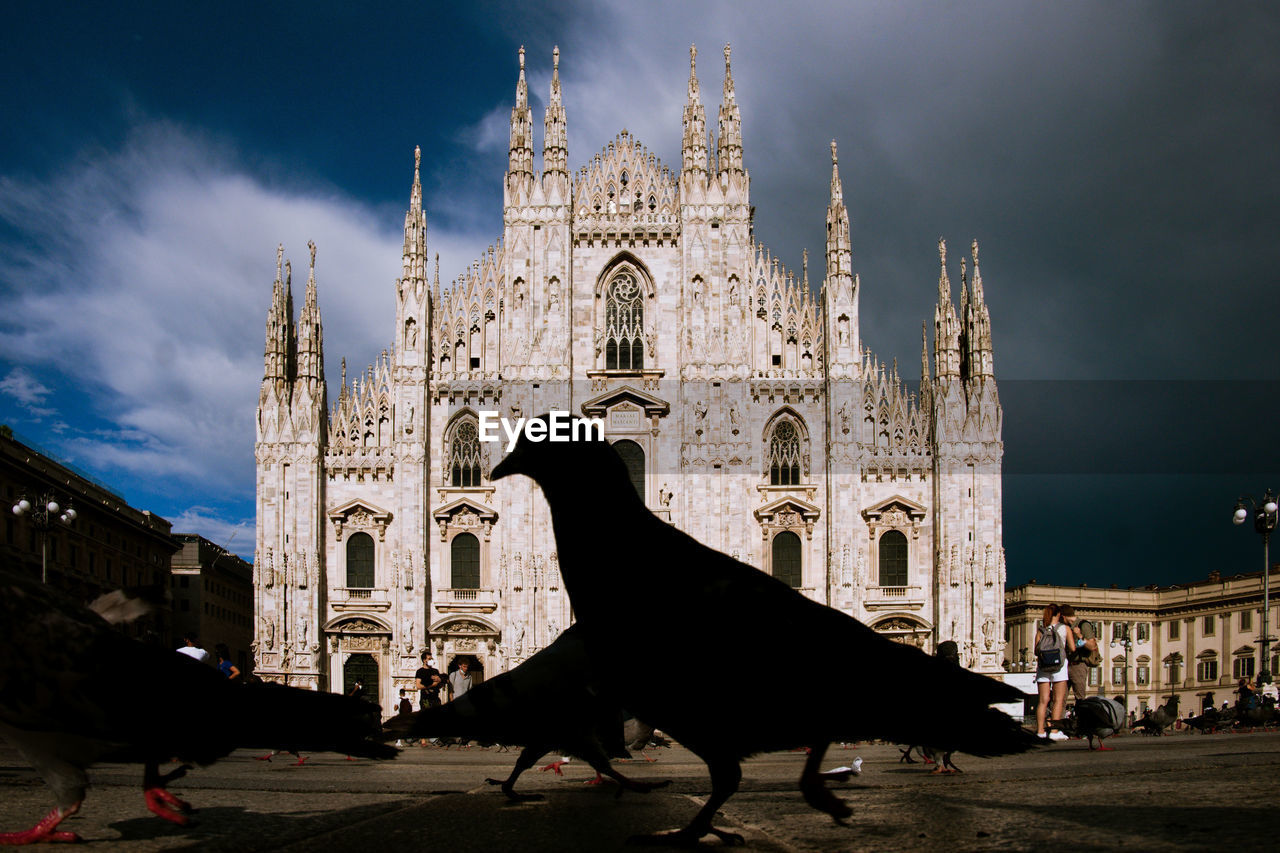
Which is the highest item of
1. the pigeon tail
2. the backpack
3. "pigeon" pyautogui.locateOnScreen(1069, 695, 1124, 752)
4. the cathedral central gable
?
the cathedral central gable

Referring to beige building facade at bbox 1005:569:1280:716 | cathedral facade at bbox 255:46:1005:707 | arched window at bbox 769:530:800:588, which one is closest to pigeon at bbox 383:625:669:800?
cathedral facade at bbox 255:46:1005:707

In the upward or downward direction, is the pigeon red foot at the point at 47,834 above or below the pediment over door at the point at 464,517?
below

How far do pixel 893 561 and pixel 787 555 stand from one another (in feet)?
9.57

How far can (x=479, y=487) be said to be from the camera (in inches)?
1253

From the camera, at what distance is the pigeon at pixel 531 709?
495 cm

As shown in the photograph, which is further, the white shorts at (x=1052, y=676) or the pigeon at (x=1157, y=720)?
the pigeon at (x=1157, y=720)

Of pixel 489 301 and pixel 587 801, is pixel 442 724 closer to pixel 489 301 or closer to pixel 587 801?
pixel 587 801

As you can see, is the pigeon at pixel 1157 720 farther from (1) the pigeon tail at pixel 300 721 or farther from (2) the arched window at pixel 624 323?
(1) the pigeon tail at pixel 300 721

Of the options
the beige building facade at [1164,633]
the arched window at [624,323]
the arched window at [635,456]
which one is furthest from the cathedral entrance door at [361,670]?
the beige building facade at [1164,633]

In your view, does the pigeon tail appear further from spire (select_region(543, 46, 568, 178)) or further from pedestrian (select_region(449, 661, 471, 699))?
spire (select_region(543, 46, 568, 178))

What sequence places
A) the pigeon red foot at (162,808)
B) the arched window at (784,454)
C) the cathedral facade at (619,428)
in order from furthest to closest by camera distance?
the arched window at (784,454) → the cathedral facade at (619,428) → the pigeon red foot at (162,808)

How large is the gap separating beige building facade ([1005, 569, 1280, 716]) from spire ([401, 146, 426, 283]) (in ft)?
146

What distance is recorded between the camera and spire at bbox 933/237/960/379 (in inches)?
1275

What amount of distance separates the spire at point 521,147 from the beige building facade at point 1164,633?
4355 cm
